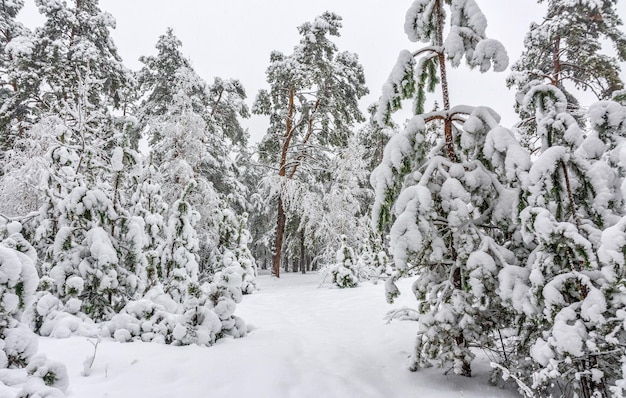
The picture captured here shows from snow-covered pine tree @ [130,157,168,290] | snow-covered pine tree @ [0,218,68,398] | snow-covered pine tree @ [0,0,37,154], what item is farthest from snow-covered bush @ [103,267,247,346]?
snow-covered pine tree @ [0,0,37,154]

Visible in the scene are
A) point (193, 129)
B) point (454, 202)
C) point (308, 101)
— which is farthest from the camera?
point (308, 101)

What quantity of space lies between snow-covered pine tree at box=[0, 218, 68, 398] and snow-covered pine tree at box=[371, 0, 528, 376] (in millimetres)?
2555

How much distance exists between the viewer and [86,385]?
9.15ft

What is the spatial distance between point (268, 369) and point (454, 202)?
2.41 m

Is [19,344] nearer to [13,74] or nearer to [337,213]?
[337,213]

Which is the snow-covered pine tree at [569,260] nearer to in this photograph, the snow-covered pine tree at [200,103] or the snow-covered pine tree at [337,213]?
the snow-covered pine tree at [337,213]

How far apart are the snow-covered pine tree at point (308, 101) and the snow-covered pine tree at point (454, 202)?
10385 millimetres

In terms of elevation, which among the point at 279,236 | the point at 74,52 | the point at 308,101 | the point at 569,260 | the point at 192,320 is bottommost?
the point at 192,320

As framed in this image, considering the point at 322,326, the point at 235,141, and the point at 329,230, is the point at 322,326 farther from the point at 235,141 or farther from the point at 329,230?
the point at 235,141

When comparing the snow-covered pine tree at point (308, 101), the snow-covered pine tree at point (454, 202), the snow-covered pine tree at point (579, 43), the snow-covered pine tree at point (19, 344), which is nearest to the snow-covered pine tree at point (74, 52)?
the snow-covered pine tree at point (308, 101)

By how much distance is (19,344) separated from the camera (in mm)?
1964

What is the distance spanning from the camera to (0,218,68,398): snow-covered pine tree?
181 centimetres

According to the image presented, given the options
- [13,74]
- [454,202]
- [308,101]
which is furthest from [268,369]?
[13,74]

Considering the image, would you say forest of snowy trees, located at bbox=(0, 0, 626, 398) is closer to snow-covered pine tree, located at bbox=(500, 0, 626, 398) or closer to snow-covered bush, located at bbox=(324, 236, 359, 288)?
snow-covered pine tree, located at bbox=(500, 0, 626, 398)
